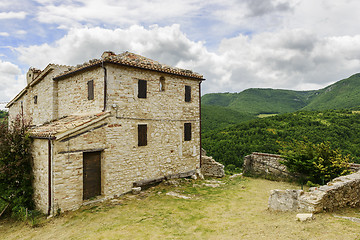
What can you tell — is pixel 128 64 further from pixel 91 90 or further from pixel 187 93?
pixel 187 93

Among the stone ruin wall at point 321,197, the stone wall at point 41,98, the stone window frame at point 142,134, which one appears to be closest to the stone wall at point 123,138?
the stone window frame at point 142,134

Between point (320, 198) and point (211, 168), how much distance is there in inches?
374

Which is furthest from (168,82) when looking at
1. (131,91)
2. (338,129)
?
(338,129)

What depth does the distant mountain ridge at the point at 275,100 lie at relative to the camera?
59113mm

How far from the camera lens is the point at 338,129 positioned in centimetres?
2534

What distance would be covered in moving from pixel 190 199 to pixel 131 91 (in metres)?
6.00

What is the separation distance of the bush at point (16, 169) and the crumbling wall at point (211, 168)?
10.3 m

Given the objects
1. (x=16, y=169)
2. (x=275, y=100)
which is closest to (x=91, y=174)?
(x=16, y=169)

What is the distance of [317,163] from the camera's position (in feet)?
40.2

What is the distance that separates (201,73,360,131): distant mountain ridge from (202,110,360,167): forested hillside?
19.1m

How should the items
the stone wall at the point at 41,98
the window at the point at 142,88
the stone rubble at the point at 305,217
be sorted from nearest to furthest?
1. the stone rubble at the point at 305,217
2. the window at the point at 142,88
3. the stone wall at the point at 41,98

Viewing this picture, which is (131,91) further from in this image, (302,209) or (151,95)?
(302,209)

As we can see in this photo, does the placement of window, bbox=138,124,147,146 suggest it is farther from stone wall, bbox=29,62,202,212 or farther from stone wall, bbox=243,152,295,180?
stone wall, bbox=243,152,295,180

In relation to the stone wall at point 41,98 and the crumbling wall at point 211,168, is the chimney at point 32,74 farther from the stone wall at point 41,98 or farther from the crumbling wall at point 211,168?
the crumbling wall at point 211,168
